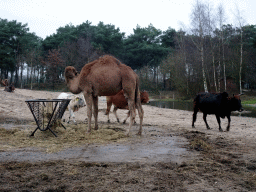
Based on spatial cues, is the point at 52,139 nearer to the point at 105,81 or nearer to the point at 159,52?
the point at 105,81

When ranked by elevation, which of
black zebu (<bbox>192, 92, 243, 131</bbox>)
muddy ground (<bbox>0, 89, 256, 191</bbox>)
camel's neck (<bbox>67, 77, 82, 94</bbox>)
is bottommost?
muddy ground (<bbox>0, 89, 256, 191</bbox>)

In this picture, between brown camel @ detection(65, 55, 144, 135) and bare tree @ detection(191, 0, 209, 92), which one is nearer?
brown camel @ detection(65, 55, 144, 135)

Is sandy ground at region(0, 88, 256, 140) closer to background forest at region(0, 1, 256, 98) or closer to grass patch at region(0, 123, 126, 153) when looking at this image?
grass patch at region(0, 123, 126, 153)

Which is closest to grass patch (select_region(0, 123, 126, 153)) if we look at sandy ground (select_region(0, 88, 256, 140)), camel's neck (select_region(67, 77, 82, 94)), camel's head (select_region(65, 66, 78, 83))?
camel's neck (select_region(67, 77, 82, 94))

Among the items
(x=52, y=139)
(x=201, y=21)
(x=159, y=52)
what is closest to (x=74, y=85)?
(x=52, y=139)

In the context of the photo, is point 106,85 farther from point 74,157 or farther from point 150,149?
point 74,157

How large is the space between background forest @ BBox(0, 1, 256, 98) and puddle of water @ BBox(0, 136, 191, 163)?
26366mm

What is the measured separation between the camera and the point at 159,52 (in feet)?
189

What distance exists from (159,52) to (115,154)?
54.7m

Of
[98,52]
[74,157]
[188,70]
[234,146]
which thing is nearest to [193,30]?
[188,70]

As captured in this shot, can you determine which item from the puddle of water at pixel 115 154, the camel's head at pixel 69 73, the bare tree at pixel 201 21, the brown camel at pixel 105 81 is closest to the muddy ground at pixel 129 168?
the puddle of water at pixel 115 154

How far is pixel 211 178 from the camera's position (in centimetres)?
341

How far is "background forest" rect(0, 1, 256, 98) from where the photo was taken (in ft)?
111

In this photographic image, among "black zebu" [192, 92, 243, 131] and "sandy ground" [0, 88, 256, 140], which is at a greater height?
"black zebu" [192, 92, 243, 131]
